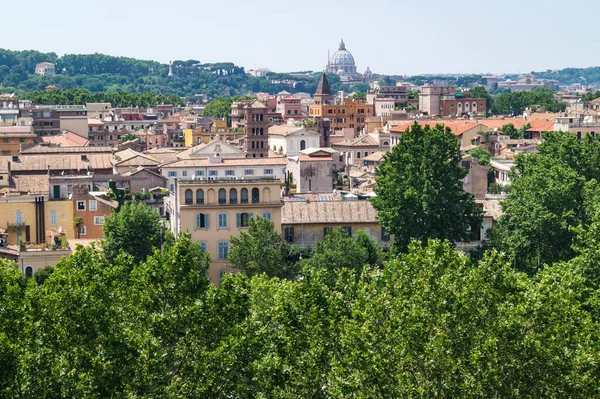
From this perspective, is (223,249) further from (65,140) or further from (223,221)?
(65,140)

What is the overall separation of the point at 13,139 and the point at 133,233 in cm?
3752

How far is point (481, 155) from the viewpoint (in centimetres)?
8544

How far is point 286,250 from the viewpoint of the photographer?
50344 mm

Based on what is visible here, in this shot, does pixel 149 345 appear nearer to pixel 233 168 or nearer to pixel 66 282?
pixel 66 282

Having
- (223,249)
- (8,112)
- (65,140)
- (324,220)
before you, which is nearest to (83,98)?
(8,112)

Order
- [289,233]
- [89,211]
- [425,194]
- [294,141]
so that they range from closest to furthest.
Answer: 1. [289,233]
2. [425,194]
3. [89,211]
4. [294,141]

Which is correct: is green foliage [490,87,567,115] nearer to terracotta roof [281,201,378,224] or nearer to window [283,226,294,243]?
terracotta roof [281,201,378,224]

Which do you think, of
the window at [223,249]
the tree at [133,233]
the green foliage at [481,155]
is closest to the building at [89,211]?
the tree at [133,233]

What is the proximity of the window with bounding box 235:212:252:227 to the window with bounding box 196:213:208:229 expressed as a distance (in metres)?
1.23

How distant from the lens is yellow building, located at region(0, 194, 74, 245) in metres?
53.4

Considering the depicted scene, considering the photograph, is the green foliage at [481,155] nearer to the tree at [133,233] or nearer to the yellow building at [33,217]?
the yellow building at [33,217]

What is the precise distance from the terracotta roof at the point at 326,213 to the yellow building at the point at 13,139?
33256mm

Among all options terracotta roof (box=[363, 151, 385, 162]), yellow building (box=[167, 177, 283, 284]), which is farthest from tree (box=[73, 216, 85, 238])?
terracotta roof (box=[363, 151, 385, 162])

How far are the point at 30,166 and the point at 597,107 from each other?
71.6 metres
